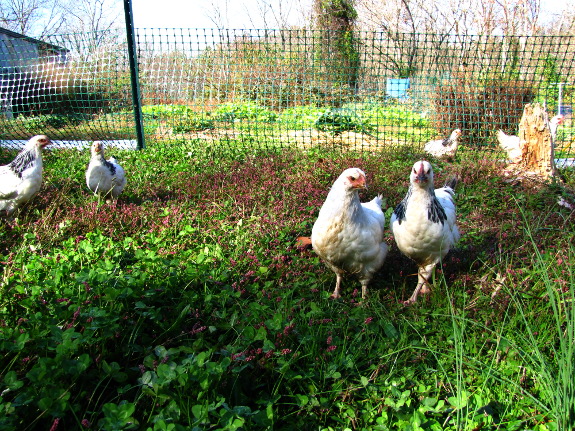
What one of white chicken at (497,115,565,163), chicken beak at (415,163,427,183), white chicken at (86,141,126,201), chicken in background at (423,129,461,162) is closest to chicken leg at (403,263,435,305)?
chicken beak at (415,163,427,183)

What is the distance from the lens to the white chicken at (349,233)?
2.83m

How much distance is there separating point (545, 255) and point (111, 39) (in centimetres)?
793

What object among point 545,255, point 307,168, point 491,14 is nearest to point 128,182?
point 307,168

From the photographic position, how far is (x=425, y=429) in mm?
1829

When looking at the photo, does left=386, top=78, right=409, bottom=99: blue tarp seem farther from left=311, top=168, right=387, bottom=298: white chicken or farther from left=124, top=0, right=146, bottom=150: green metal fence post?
left=311, top=168, right=387, bottom=298: white chicken

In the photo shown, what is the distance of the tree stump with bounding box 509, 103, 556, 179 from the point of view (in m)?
5.58

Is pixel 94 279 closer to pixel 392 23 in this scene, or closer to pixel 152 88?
pixel 152 88

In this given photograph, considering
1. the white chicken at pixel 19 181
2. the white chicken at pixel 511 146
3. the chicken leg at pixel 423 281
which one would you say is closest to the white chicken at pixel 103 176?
the white chicken at pixel 19 181

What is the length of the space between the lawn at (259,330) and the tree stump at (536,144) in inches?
79.0

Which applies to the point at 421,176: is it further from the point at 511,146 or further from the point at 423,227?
the point at 511,146

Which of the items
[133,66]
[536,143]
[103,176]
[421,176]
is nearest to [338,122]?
[536,143]

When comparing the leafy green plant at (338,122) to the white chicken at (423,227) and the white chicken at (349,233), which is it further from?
the white chicken at (349,233)

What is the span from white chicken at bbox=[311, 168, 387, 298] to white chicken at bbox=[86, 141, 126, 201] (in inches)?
101

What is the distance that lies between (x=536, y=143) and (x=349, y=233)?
4.23 m
